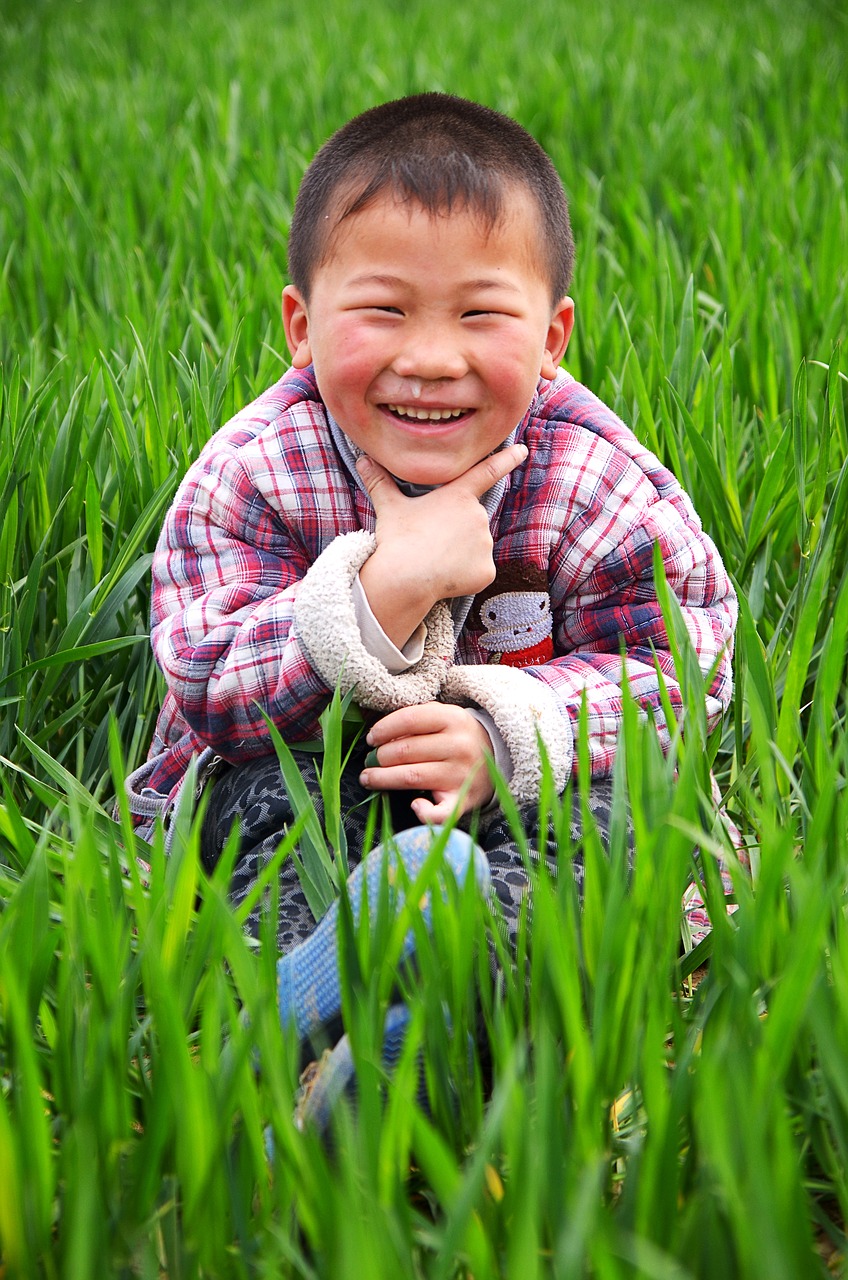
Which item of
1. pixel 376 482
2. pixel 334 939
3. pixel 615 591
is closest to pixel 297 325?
pixel 376 482

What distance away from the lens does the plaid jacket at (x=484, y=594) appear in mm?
1129

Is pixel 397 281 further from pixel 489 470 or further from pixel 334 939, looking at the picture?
pixel 334 939

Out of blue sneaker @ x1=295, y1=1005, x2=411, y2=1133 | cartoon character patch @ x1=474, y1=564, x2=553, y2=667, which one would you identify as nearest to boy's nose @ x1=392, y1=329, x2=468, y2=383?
cartoon character patch @ x1=474, y1=564, x2=553, y2=667

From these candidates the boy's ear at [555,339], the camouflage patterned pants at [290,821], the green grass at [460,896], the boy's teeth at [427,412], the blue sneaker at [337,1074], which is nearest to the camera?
the green grass at [460,896]

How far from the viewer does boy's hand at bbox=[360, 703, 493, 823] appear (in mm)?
1085

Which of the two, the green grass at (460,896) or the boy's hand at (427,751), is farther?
the boy's hand at (427,751)

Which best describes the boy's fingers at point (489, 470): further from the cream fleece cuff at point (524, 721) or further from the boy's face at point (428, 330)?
the cream fleece cuff at point (524, 721)

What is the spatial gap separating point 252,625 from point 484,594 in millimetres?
247

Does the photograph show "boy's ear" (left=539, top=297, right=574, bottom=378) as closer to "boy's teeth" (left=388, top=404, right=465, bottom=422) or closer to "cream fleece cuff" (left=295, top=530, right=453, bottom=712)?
"boy's teeth" (left=388, top=404, right=465, bottom=422)

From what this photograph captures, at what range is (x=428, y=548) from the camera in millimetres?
1120

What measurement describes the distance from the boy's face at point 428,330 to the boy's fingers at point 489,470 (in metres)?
0.01

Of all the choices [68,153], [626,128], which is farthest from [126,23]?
[626,128]

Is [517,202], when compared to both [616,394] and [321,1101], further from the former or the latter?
[321,1101]

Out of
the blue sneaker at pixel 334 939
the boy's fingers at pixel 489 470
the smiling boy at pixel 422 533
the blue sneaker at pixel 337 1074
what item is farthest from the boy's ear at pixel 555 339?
the blue sneaker at pixel 337 1074
